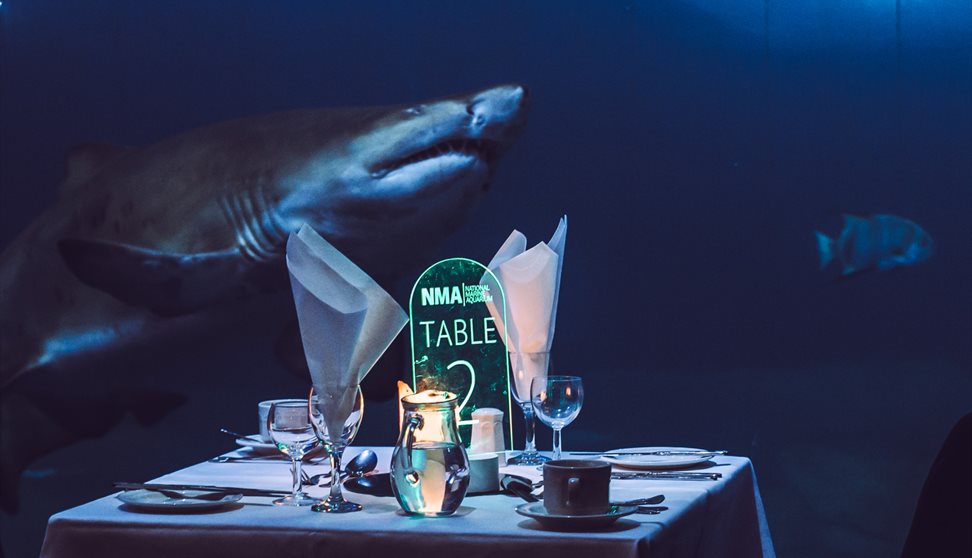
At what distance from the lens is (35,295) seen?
414 cm

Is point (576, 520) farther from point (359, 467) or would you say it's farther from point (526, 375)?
point (526, 375)

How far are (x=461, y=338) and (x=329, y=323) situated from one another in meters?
0.37

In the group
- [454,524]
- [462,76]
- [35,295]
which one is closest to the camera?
[454,524]

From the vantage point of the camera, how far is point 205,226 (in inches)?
153

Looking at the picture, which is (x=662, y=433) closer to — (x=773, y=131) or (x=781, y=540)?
(x=781, y=540)

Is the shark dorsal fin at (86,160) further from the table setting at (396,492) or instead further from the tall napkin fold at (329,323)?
the tall napkin fold at (329,323)

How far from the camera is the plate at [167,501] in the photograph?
4.55 feet

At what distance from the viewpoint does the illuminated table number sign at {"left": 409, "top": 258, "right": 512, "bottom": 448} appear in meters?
1.73

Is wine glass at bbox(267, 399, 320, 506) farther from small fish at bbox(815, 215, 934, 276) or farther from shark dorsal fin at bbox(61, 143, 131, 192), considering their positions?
shark dorsal fin at bbox(61, 143, 131, 192)

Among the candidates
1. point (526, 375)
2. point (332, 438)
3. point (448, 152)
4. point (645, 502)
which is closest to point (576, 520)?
point (645, 502)

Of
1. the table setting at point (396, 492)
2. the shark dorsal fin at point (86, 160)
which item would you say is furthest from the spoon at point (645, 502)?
the shark dorsal fin at point (86, 160)

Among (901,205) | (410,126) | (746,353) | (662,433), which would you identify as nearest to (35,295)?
(410,126)

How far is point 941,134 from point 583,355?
1490mm

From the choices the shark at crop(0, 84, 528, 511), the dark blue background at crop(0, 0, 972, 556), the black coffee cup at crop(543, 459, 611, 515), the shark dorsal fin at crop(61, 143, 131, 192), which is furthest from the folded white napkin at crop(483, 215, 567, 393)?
the shark dorsal fin at crop(61, 143, 131, 192)
